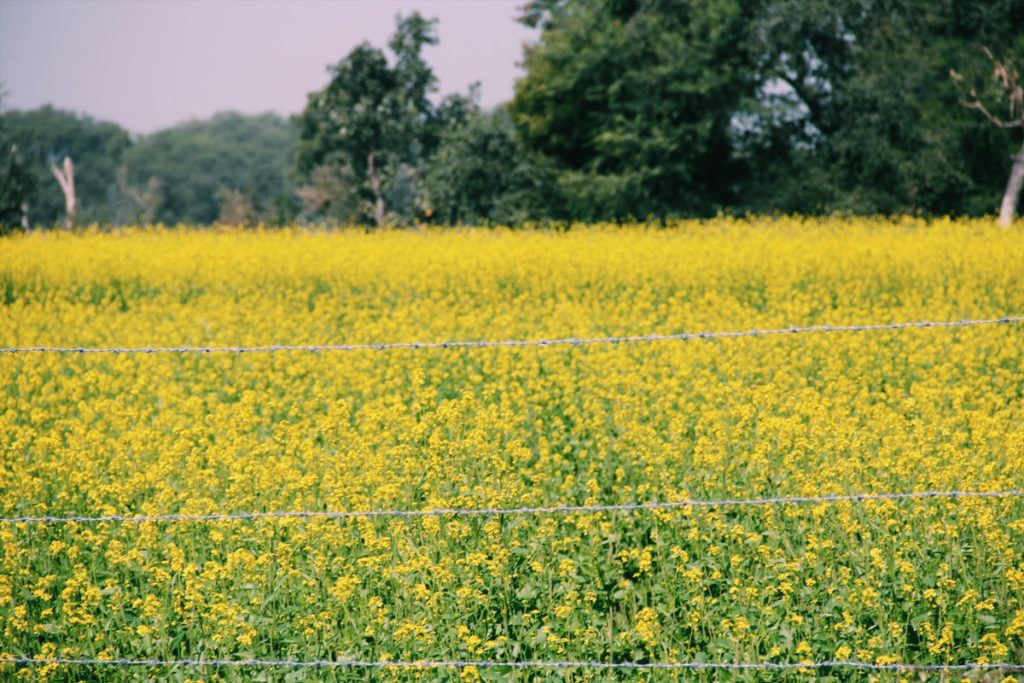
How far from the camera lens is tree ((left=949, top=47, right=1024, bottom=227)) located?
2408cm

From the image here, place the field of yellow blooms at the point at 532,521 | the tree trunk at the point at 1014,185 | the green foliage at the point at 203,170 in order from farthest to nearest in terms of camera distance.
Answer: the green foliage at the point at 203,170, the tree trunk at the point at 1014,185, the field of yellow blooms at the point at 532,521

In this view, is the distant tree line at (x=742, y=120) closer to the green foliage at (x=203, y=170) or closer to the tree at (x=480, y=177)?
A: the tree at (x=480, y=177)

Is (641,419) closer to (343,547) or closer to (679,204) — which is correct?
(343,547)

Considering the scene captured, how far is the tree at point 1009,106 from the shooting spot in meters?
24.1

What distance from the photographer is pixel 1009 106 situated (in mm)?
25266

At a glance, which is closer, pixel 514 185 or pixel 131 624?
pixel 131 624

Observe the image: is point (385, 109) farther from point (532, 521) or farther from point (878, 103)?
point (532, 521)

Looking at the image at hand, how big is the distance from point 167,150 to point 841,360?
85611mm

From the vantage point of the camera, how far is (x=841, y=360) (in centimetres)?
754

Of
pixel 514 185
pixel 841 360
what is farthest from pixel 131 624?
pixel 514 185

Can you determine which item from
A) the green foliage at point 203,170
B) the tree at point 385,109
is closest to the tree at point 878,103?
the tree at point 385,109

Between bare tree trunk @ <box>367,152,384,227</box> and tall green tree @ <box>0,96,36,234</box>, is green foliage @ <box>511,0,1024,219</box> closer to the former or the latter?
bare tree trunk @ <box>367,152,384,227</box>

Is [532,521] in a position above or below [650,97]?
below

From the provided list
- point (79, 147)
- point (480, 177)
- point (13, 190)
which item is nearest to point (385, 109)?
point (480, 177)
